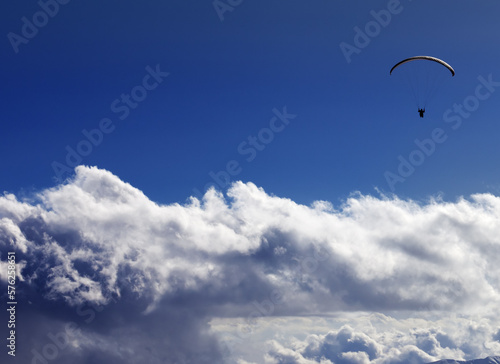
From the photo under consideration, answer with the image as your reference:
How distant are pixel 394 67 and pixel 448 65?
12112 millimetres

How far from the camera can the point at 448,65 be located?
323 feet

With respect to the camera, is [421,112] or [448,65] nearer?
[448,65]

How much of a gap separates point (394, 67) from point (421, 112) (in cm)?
1466

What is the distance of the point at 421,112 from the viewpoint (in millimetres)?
108812

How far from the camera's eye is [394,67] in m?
103

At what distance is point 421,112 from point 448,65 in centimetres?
1410
